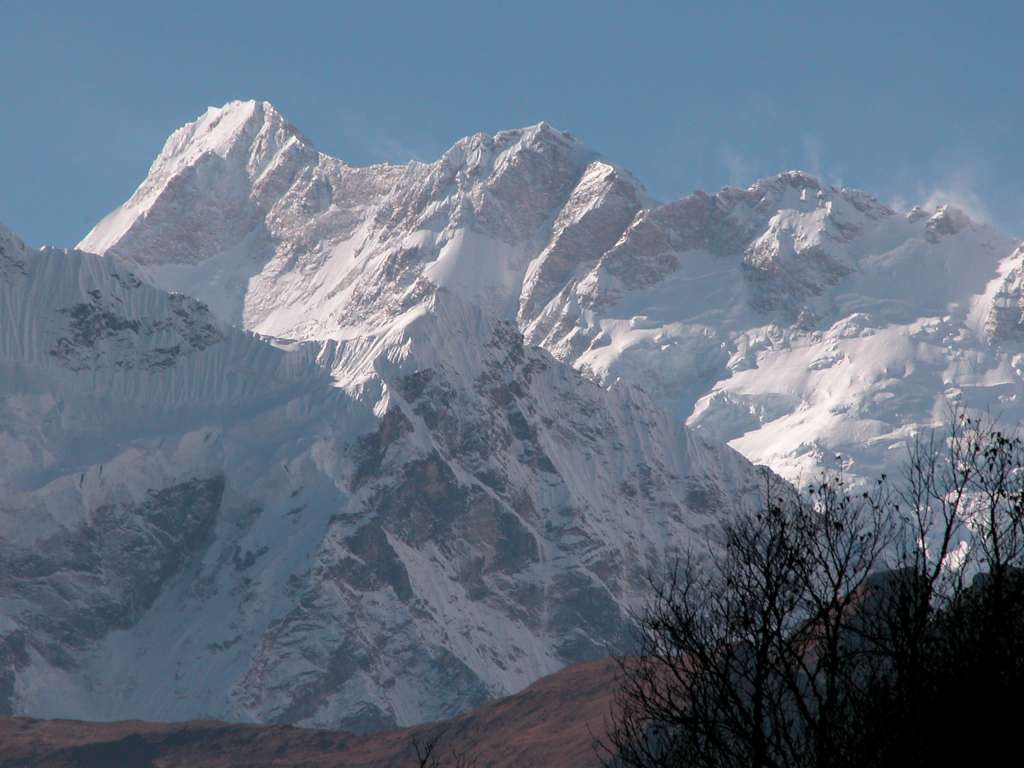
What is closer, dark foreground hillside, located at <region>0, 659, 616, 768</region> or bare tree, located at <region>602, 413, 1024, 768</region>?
bare tree, located at <region>602, 413, 1024, 768</region>

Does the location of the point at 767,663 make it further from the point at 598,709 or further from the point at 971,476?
the point at 598,709

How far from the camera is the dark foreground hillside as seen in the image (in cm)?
18238

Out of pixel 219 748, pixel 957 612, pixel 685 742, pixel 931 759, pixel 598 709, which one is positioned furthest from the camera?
pixel 219 748

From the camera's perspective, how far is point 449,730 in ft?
625

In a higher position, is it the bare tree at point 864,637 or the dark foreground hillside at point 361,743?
the dark foreground hillside at point 361,743

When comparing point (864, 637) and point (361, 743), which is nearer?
point (864, 637)

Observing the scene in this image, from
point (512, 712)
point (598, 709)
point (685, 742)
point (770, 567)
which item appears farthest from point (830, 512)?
point (512, 712)

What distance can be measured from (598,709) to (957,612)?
152553mm

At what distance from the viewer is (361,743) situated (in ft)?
639

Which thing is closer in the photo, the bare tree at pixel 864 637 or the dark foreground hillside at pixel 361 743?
the bare tree at pixel 864 637

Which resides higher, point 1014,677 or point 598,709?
point 598,709

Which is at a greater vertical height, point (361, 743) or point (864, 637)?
point (361, 743)

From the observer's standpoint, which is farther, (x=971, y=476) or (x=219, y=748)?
(x=219, y=748)

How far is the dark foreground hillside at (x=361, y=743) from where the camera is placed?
182 meters
